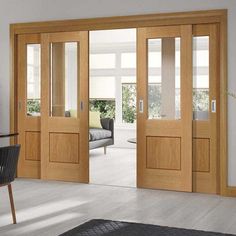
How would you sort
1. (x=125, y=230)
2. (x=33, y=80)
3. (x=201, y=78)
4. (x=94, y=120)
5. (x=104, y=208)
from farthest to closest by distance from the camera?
(x=94, y=120) < (x=33, y=80) < (x=201, y=78) < (x=104, y=208) < (x=125, y=230)

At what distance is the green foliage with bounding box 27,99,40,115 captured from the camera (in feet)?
20.9

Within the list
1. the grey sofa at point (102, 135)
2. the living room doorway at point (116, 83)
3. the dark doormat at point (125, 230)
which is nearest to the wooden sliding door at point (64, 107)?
the dark doormat at point (125, 230)

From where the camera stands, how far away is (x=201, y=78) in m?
5.49

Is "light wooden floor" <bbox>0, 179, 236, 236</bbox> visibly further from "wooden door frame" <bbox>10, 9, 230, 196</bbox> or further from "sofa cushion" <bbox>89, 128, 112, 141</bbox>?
"sofa cushion" <bbox>89, 128, 112, 141</bbox>

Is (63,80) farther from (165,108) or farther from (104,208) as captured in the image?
(104,208)

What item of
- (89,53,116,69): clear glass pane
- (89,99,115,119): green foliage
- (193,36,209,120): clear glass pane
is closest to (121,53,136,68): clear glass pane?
(89,53,116,69): clear glass pane

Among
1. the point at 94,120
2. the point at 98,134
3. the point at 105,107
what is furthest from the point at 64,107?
the point at 105,107

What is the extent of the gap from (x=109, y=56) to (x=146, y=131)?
15.7 ft

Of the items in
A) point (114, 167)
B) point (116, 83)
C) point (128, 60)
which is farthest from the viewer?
point (116, 83)

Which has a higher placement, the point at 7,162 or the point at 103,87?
the point at 103,87

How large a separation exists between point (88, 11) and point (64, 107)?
1194mm

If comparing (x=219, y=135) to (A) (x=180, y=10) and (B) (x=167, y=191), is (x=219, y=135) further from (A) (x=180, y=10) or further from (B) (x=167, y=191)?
(A) (x=180, y=10)

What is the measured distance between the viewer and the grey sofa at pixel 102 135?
27.9 feet

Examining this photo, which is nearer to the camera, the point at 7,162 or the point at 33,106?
the point at 7,162
